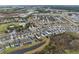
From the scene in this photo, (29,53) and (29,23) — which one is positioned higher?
(29,23)

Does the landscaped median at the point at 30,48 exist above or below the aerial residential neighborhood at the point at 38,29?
below

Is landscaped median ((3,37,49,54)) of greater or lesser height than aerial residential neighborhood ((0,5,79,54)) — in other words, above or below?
below

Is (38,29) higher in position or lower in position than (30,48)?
higher
